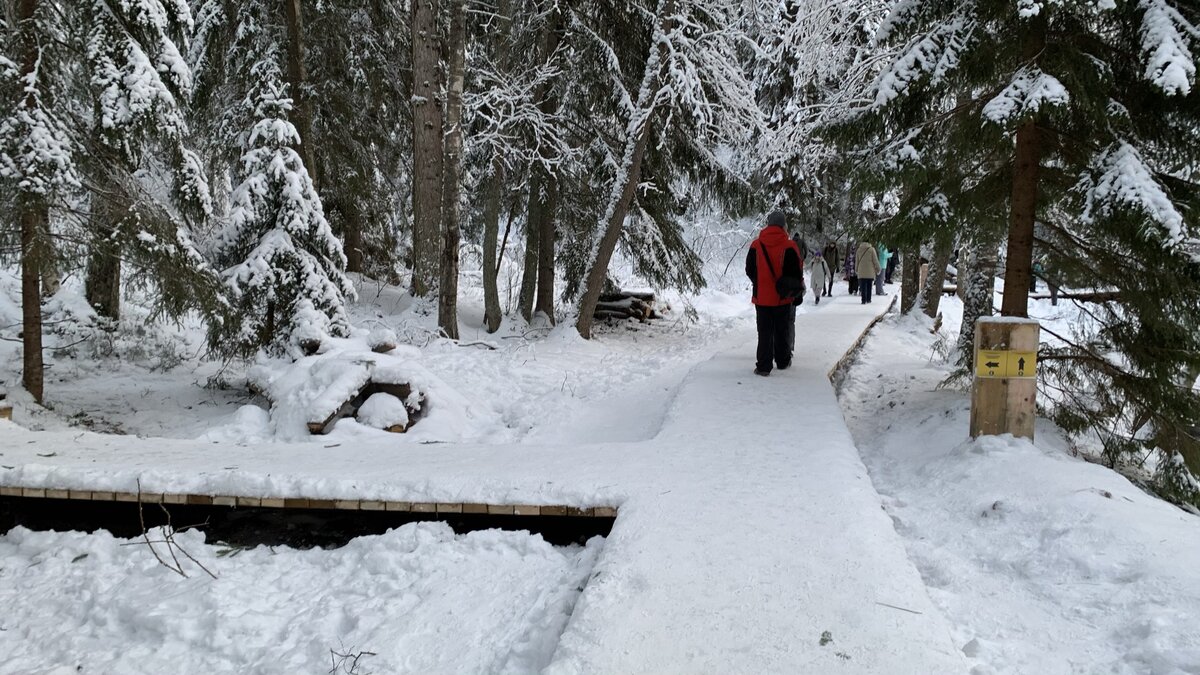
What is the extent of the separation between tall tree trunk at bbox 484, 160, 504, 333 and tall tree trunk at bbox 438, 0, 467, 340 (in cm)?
157

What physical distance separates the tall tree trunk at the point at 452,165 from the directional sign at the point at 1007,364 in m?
7.31

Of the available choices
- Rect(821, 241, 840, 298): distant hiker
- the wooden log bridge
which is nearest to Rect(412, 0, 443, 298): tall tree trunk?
the wooden log bridge

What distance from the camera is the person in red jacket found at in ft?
25.7

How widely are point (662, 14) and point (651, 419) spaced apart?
657cm

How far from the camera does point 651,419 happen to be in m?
7.99

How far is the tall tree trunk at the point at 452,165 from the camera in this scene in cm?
999

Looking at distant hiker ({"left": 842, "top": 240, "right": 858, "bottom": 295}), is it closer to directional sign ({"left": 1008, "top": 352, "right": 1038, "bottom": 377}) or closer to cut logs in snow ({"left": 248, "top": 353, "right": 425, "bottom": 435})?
directional sign ({"left": 1008, "top": 352, "right": 1038, "bottom": 377})

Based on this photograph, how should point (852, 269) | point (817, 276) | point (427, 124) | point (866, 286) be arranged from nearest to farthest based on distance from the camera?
1. point (427, 124)
2. point (866, 286)
3. point (817, 276)
4. point (852, 269)

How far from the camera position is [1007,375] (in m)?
5.59

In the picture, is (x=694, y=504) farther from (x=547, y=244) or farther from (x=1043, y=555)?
(x=547, y=244)

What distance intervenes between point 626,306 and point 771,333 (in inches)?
283

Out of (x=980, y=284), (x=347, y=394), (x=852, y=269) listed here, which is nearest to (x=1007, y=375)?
(x=980, y=284)

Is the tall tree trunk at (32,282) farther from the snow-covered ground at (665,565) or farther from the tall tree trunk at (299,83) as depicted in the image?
the tall tree trunk at (299,83)

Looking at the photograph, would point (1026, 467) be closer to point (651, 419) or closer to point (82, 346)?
point (651, 419)
